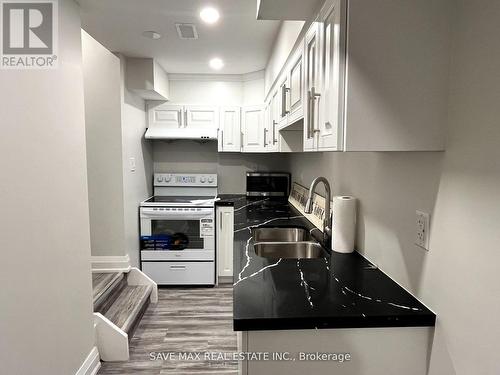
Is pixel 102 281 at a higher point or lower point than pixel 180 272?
higher

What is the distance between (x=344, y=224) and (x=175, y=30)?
195cm

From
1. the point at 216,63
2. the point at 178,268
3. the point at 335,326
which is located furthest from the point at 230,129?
the point at 335,326

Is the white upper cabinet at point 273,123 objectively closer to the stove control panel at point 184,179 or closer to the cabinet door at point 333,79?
the stove control panel at point 184,179

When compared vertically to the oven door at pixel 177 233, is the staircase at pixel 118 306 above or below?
Answer: below

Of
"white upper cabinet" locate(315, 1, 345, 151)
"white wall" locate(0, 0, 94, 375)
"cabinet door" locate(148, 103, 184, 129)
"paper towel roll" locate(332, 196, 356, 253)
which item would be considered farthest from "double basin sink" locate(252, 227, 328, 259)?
"cabinet door" locate(148, 103, 184, 129)

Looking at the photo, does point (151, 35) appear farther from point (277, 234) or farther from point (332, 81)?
point (332, 81)

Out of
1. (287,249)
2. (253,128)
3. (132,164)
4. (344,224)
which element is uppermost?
(253,128)

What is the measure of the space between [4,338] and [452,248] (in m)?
1.73

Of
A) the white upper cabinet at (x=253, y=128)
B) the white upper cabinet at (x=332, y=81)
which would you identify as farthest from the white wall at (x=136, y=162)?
the white upper cabinet at (x=332, y=81)

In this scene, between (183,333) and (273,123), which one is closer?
(183,333)

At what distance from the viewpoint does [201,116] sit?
3.88m

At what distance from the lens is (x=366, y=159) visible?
1.62m

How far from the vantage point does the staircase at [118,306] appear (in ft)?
7.47

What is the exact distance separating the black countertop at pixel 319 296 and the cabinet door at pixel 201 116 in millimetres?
2431
